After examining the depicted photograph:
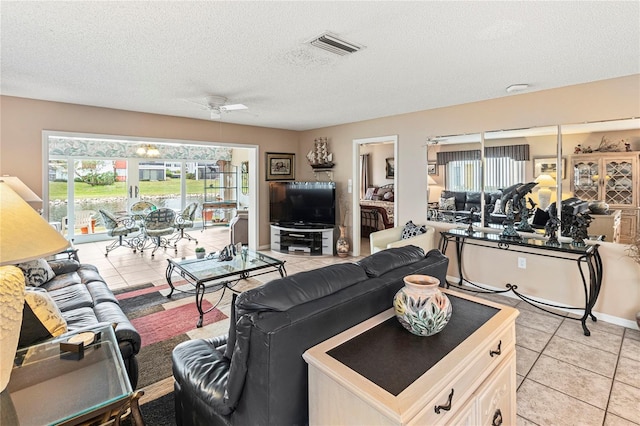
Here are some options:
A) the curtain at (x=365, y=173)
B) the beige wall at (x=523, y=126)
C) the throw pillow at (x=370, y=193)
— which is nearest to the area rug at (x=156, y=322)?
the beige wall at (x=523, y=126)

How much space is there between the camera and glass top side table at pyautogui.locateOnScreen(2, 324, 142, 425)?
1.22m

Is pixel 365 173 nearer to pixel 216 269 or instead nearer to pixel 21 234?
pixel 216 269

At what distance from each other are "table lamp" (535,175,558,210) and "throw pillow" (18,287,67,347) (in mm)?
4511

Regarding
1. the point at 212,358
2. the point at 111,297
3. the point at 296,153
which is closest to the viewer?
→ the point at 212,358

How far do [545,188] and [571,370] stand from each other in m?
2.03

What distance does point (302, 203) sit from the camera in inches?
249

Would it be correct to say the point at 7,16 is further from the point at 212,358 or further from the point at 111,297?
the point at 212,358

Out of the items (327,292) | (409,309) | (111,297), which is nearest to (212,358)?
(327,292)

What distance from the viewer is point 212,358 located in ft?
5.42

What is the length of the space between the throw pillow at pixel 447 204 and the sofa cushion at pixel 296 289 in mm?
3294

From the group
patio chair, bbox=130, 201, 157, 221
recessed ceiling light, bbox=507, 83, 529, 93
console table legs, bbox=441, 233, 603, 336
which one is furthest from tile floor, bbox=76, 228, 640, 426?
patio chair, bbox=130, 201, 157, 221

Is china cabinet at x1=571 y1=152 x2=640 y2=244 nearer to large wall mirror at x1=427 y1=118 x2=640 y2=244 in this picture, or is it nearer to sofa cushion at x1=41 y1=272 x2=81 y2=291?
large wall mirror at x1=427 y1=118 x2=640 y2=244

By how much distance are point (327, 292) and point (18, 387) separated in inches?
53.2

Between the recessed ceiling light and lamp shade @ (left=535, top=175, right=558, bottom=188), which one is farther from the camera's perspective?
lamp shade @ (left=535, top=175, right=558, bottom=188)
